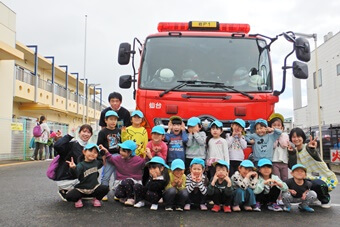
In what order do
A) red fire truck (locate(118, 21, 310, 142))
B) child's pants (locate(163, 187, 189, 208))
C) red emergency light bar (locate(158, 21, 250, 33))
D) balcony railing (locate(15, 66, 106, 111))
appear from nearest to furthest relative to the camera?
child's pants (locate(163, 187, 189, 208)), red fire truck (locate(118, 21, 310, 142)), red emergency light bar (locate(158, 21, 250, 33)), balcony railing (locate(15, 66, 106, 111))

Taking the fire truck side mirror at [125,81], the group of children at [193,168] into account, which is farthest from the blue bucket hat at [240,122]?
the fire truck side mirror at [125,81]

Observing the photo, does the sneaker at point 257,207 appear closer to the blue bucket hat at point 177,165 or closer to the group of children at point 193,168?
the group of children at point 193,168

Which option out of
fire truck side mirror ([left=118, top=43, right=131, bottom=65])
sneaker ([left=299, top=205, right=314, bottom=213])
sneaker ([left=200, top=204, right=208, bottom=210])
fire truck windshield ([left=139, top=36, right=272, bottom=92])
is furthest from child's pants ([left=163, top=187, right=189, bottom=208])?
fire truck side mirror ([left=118, top=43, right=131, bottom=65])

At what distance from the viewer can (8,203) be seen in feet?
15.6

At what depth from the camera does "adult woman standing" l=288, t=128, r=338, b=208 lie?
484 cm

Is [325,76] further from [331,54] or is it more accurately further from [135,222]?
[135,222]

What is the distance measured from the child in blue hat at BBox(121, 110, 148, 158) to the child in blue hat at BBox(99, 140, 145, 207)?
0.54 feet

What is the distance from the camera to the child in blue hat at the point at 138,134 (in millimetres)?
5004

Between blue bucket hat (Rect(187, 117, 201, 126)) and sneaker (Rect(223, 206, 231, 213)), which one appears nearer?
sneaker (Rect(223, 206, 231, 213))

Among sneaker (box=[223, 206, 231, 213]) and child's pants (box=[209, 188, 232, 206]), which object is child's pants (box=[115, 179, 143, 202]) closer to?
child's pants (box=[209, 188, 232, 206])

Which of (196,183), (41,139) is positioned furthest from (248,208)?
(41,139)

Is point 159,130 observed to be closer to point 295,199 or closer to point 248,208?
point 248,208

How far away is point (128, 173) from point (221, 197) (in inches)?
52.5

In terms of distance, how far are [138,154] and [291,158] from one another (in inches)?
86.8
